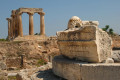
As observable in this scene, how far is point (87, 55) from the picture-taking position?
4.36 metres

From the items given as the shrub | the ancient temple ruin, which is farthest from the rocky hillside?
the ancient temple ruin

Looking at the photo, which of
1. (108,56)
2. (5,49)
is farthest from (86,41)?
(5,49)

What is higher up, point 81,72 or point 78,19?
point 78,19

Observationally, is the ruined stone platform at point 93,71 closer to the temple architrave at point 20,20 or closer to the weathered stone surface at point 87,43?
the weathered stone surface at point 87,43

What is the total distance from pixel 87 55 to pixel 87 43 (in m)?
0.34

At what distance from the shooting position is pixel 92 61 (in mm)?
4320

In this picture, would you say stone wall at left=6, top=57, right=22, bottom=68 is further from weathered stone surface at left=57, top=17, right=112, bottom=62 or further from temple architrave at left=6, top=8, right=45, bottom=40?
weathered stone surface at left=57, top=17, right=112, bottom=62

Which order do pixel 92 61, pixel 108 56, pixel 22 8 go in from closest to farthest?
pixel 92 61 → pixel 108 56 → pixel 22 8

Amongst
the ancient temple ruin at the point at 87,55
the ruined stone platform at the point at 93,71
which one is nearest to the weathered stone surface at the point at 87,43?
the ancient temple ruin at the point at 87,55

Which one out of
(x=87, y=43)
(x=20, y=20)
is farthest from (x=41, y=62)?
(x=87, y=43)

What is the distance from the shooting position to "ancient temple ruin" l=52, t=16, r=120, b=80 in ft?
12.6

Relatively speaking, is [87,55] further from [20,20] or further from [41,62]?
[20,20]

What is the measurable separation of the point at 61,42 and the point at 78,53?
72cm

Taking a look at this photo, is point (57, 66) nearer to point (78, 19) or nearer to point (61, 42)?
point (61, 42)
